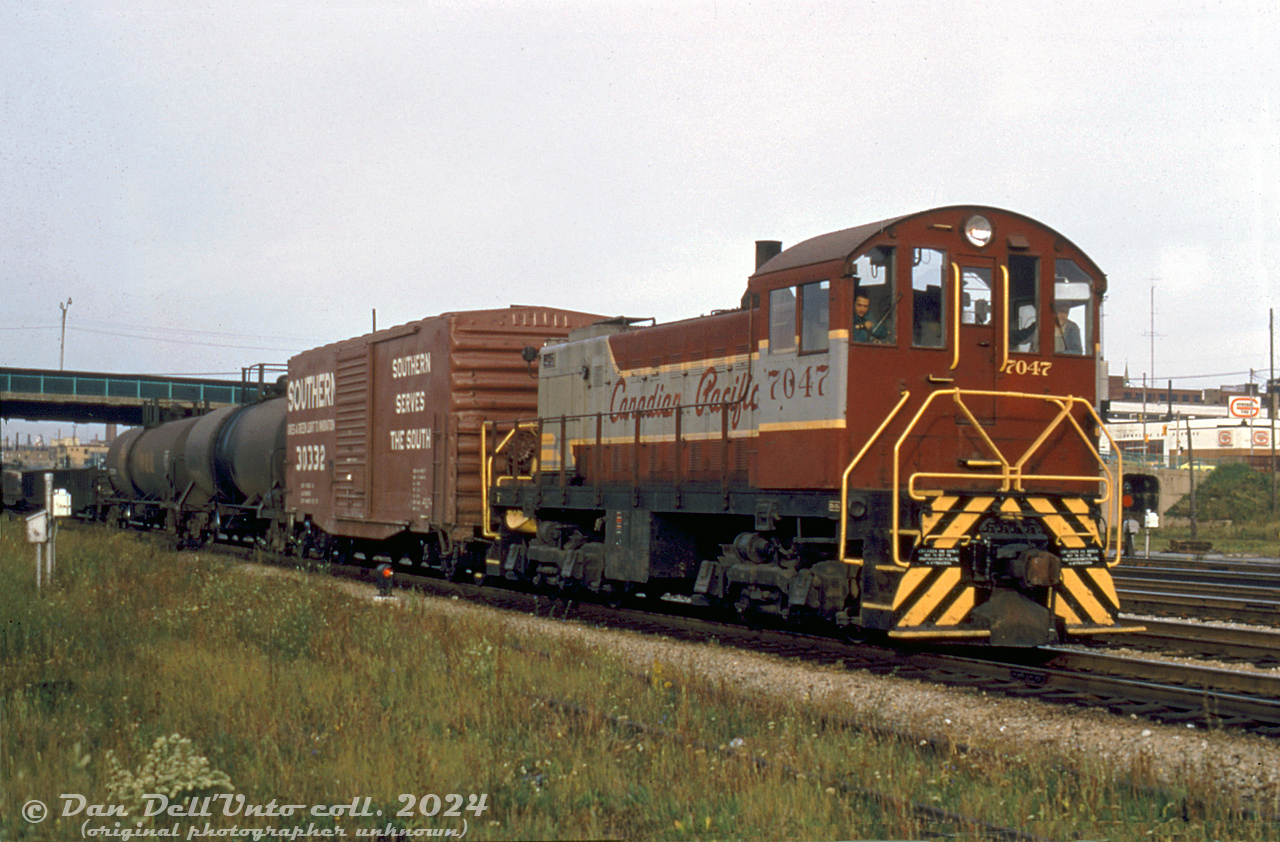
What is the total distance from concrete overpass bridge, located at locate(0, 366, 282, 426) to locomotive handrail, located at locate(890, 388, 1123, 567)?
151ft

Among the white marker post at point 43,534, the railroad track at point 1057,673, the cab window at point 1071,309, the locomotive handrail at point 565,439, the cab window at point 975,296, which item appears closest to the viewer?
the railroad track at point 1057,673

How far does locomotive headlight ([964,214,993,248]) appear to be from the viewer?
11055 mm

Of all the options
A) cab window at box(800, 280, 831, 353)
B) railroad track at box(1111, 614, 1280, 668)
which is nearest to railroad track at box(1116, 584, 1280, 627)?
railroad track at box(1111, 614, 1280, 668)

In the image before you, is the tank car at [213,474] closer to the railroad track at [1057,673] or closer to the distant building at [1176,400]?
the railroad track at [1057,673]

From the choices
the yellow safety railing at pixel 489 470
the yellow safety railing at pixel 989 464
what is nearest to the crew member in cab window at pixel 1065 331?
the yellow safety railing at pixel 989 464

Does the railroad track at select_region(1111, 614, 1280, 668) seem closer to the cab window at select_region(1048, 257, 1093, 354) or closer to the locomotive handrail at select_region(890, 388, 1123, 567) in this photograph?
the locomotive handrail at select_region(890, 388, 1123, 567)

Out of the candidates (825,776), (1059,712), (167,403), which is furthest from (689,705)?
(167,403)

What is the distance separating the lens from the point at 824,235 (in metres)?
11.6

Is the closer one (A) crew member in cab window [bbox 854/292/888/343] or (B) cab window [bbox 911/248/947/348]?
(A) crew member in cab window [bbox 854/292/888/343]

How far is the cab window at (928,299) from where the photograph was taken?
10961 mm

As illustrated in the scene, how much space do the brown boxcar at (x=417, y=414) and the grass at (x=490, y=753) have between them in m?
6.71

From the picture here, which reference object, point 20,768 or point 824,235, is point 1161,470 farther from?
point 20,768

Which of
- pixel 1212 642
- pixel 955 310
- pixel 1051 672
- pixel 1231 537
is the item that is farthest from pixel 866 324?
pixel 1231 537

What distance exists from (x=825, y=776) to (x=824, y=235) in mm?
6412
